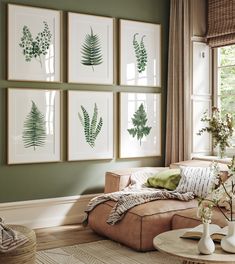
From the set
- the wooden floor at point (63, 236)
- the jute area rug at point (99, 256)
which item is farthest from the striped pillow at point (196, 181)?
the wooden floor at point (63, 236)

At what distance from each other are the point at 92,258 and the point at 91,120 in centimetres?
181

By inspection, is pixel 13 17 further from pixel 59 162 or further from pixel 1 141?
pixel 59 162

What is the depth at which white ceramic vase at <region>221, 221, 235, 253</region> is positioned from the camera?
2883mm

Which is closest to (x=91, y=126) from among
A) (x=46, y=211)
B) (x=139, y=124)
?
(x=139, y=124)

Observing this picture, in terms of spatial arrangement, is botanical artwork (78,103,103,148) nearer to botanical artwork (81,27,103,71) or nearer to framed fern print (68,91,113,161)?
framed fern print (68,91,113,161)

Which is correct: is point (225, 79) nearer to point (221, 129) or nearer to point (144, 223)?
point (221, 129)

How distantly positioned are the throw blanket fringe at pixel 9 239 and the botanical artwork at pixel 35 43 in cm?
213

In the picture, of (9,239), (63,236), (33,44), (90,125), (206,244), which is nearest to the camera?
(206,244)

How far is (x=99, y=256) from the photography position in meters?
4.17

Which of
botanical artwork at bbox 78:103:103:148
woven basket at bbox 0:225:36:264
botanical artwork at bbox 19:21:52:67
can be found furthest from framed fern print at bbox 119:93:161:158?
woven basket at bbox 0:225:36:264

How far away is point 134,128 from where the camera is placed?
5781 mm

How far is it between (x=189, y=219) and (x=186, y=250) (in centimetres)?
116

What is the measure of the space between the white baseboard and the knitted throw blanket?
0.55m

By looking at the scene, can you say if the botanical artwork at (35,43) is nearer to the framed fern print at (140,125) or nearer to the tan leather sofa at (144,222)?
the framed fern print at (140,125)
